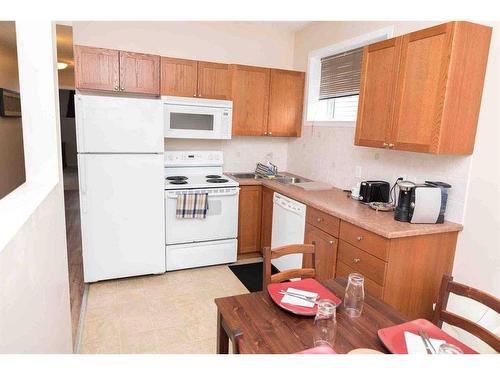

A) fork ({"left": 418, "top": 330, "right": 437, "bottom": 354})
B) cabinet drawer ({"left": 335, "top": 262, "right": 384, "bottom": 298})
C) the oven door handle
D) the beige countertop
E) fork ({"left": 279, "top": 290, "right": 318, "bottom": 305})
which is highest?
the beige countertop

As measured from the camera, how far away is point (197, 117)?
342 cm

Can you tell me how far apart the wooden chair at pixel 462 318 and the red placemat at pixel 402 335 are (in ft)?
0.54

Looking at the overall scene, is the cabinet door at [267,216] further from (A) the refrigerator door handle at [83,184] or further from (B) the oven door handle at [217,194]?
(A) the refrigerator door handle at [83,184]

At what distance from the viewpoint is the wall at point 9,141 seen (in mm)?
4410

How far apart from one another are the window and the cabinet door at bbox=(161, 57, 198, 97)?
132 centimetres

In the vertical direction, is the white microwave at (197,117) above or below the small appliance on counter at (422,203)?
above

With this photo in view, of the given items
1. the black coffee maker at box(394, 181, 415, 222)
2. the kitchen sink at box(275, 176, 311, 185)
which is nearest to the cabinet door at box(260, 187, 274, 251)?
the kitchen sink at box(275, 176, 311, 185)

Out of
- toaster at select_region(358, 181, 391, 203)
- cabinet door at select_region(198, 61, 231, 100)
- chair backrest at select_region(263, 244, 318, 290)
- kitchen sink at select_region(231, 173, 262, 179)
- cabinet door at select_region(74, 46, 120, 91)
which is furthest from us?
kitchen sink at select_region(231, 173, 262, 179)

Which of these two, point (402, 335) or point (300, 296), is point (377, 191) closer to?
point (300, 296)

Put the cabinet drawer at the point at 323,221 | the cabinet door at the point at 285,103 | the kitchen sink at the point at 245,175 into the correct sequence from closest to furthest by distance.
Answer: the cabinet drawer at the point at 323,221
the cabinet door at the point at 285,103
the kitchen sink at the point at 245,175

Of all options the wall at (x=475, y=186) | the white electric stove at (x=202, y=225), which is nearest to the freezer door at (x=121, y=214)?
the white electric stove at (x=202, y=225)

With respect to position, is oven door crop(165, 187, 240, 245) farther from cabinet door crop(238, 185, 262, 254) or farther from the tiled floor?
the tiled floor

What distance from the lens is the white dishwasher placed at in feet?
9.48
